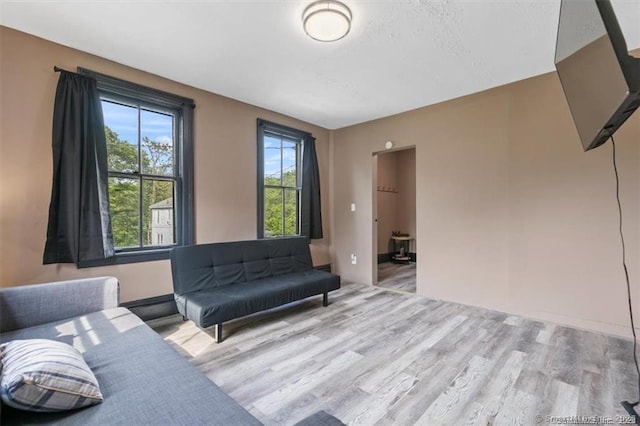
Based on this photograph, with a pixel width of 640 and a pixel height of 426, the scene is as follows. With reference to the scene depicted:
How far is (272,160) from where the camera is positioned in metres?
4.28

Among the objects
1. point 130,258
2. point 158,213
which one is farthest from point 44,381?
point 158,213

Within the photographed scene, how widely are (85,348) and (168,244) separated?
5.70 ft

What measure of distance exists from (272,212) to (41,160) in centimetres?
252

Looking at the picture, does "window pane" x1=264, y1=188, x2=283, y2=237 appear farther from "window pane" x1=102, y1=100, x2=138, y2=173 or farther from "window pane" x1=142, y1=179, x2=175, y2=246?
"window pane" x1=102, y1=100, x2=138, y2=173

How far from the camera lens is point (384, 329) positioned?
285 centimetres

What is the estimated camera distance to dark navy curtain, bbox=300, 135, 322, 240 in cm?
463

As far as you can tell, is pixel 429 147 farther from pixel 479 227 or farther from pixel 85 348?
pixel 85 348

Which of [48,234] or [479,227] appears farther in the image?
[479,227]

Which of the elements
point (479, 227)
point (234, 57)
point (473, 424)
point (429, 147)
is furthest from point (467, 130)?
point (473, 424)

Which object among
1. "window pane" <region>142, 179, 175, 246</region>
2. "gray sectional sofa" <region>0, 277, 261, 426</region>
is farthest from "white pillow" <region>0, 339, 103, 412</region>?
"window pane" <region>142, 179, 175, 246</region>

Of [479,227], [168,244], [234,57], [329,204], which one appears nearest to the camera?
[234,57]

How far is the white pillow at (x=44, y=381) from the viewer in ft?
3.32

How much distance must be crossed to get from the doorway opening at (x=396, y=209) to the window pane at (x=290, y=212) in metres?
2.32

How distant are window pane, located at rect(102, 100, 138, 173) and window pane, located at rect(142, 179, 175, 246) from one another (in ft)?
0.85
